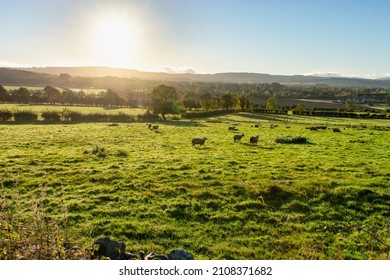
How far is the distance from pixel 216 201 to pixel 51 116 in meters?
60.0

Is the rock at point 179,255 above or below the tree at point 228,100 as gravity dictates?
below

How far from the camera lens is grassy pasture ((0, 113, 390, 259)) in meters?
9.29

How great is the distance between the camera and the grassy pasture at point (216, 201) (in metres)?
9.29

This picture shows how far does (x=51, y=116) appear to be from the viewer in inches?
2498

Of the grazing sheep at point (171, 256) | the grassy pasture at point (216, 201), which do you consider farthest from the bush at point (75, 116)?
the grazing sheep at point (171, 256)

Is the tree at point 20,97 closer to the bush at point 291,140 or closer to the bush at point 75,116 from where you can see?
the bush at point 75,116

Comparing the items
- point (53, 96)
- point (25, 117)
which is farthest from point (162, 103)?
point (53, 96)

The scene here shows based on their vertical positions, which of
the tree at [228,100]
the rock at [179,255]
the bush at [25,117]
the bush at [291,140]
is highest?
the tree at [228,100]

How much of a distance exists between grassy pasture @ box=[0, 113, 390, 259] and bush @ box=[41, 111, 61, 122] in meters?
44.6

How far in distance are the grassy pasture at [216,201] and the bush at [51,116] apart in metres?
44.6

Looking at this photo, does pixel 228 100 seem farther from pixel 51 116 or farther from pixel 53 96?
pixel 53 96

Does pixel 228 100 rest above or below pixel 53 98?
above
